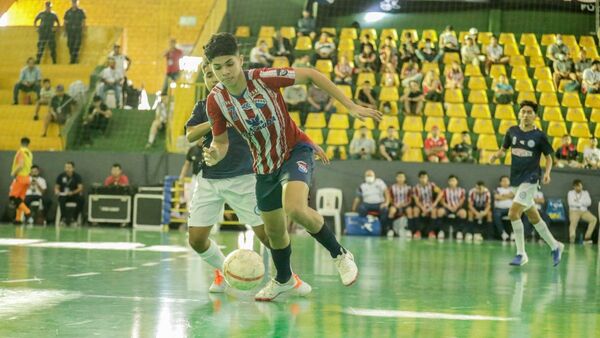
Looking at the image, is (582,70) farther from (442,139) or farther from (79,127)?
(79,127)

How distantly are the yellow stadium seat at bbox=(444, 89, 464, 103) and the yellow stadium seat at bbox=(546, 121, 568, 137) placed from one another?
2559 mm

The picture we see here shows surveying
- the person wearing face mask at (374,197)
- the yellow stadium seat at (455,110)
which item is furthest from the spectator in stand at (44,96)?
the yellow stadium seat at (455,110)

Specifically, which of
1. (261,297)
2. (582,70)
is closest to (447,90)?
(582,70)

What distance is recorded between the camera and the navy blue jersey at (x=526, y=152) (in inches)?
536

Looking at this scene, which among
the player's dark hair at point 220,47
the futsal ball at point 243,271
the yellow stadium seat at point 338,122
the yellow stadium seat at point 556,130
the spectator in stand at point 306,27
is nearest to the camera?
the player's dark hair at point 220,47

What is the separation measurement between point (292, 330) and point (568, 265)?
8.84 metres

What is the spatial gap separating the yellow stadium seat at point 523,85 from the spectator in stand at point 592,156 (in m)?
3.63

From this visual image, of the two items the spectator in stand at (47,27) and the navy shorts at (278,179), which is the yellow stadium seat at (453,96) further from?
the navy shorts at (278,179)

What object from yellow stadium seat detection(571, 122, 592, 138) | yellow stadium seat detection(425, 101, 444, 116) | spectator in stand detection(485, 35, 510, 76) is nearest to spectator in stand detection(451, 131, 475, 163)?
yellow stadium seat detection(425, 101, 444, 116)

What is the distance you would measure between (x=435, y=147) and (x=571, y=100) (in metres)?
5.57

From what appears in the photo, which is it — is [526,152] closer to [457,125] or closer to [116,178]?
[457,125]

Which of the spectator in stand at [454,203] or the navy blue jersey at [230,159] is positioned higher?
the navy blue jersey at [230,159]

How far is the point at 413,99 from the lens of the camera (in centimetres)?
2519

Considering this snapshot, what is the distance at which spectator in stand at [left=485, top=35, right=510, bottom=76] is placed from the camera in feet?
92.7
